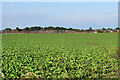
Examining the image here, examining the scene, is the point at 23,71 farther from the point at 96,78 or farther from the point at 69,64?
the point at 96,78

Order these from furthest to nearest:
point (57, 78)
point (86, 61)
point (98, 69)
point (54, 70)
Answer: point (86, 61)
point (98, 69)
point (54, 70)
point (57, 78)

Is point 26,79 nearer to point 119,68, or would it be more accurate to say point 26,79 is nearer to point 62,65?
point 62,65

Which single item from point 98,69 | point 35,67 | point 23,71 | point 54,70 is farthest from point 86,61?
point 23,71

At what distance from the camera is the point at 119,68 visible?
21.5 feet

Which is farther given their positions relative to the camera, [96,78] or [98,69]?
[98,69]

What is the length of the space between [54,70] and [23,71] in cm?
110

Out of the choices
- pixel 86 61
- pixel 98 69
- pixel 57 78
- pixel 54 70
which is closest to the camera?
pixel 57 78

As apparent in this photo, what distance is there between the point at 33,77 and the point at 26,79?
23 cm

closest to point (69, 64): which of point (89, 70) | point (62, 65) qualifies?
point (62, 65)

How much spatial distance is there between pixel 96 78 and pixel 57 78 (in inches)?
53.1

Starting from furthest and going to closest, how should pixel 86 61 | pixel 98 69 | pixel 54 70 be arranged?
pixel 86 61
pixel 98 69
pixel 54 70

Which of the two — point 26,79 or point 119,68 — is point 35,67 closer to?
point 26,79

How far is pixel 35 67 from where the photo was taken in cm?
621

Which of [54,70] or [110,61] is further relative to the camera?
[110,61]
